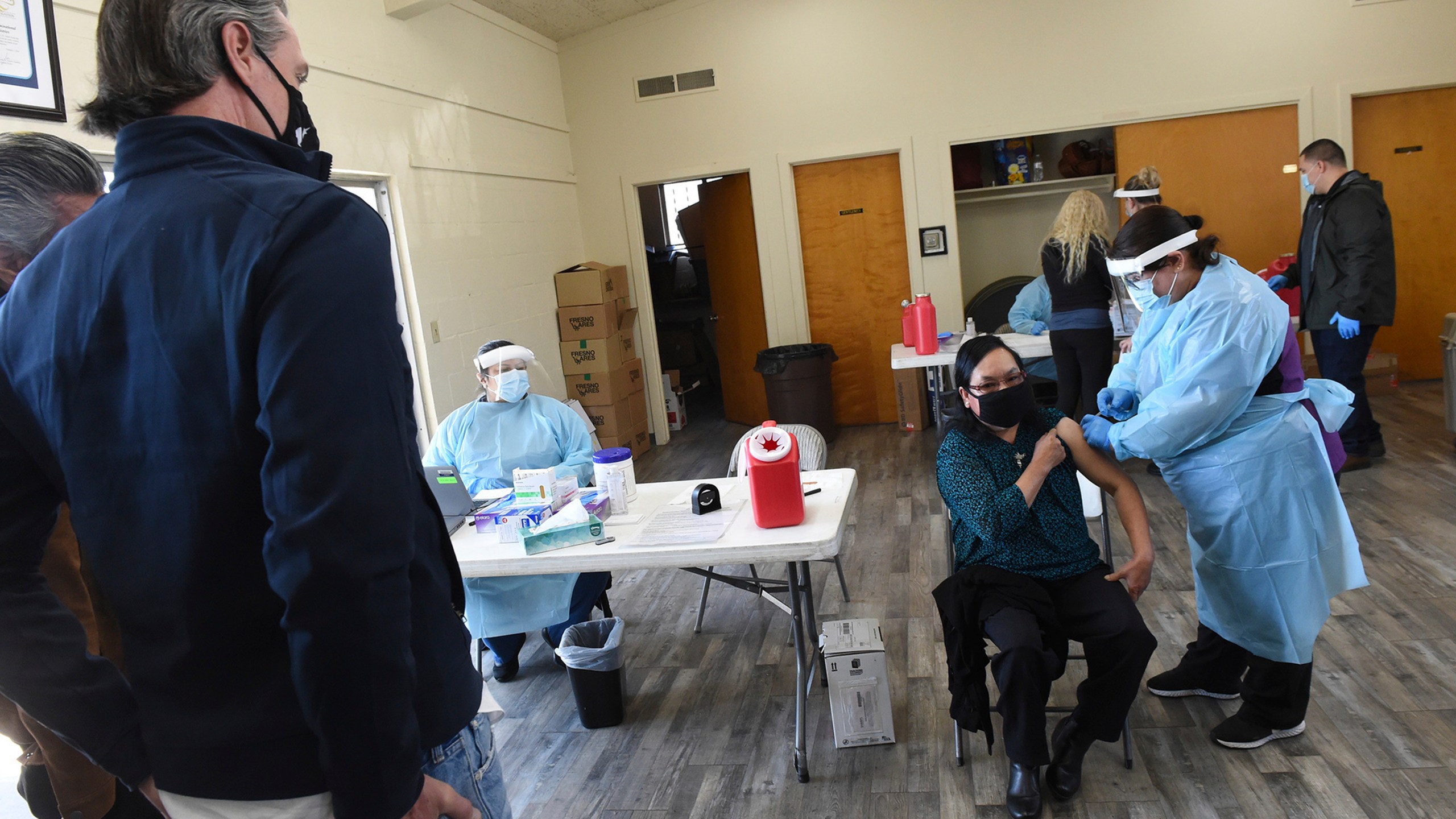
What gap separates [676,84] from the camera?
22.0ft

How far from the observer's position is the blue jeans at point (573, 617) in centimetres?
327

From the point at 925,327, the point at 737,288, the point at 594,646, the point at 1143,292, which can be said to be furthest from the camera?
the point at 737,288

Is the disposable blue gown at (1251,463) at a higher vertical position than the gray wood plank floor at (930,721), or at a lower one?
higher

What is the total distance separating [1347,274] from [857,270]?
3.16 metres

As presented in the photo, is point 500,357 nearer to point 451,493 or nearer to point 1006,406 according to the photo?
point 451,493

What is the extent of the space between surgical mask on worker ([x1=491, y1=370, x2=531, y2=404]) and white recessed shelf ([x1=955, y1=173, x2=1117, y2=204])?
4.70 metres

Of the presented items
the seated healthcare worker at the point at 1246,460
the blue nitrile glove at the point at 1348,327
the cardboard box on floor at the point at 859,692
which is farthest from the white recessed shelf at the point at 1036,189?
the cardboard box on floor at the point at 859,692

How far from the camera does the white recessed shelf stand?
6.98 meters

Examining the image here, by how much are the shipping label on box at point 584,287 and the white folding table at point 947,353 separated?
2.15 metres

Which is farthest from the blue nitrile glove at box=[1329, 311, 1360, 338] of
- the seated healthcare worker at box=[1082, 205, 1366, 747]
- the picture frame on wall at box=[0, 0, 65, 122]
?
the picture frame on wall at box=[0, 0, 65, 122]

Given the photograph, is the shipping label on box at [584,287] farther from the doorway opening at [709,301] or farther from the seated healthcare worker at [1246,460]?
the seated healthcare worker at [1246,460]

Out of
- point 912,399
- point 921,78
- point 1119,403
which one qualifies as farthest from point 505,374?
point 921,78

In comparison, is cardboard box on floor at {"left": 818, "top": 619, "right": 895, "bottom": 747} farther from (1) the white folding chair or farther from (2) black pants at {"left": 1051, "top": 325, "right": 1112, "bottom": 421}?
(2) black pants at {"left": 1051, "top": 325, "right": 1112, "bottom": 421}

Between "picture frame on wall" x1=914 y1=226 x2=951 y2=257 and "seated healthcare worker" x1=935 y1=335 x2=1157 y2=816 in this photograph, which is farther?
"picture frame on wall" x1=914 y1=226 x2=951 y2=257
